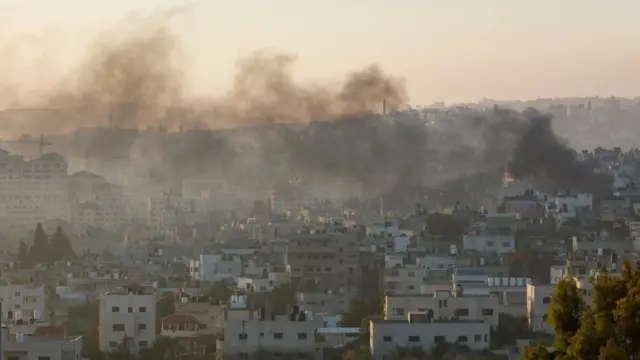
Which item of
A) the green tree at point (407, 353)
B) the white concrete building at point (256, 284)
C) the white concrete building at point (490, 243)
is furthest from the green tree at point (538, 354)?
the white concrete building at point (490, 243)

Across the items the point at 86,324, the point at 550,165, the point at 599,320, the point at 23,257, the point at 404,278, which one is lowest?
the point at 86,324

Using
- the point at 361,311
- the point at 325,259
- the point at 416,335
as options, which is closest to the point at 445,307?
the point at 416,335

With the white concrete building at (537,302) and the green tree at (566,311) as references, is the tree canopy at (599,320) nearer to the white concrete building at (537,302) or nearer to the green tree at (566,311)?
the green tree at (566,311)

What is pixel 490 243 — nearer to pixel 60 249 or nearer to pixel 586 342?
pixel 60 249

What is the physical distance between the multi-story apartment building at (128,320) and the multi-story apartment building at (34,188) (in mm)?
38748

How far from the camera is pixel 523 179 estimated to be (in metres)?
66.4

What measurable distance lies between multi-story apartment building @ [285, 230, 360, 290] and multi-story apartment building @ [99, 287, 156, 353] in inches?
372

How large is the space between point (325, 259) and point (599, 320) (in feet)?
85.5

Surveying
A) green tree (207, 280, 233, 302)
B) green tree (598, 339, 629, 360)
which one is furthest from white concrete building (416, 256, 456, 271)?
green tree (598, 339, 629, 360)

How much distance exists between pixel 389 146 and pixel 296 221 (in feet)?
56.2

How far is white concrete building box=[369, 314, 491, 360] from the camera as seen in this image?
2084 centimetres

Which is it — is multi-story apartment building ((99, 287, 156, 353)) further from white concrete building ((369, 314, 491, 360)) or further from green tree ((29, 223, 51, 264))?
green tree ((29, 223, 51, 264))

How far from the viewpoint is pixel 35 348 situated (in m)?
19.6

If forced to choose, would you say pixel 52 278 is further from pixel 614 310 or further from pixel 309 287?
pixel 614 310
